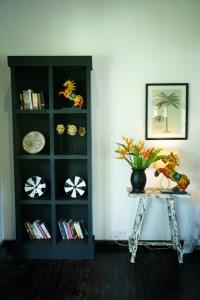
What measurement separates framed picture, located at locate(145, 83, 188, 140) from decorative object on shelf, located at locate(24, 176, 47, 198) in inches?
51.2

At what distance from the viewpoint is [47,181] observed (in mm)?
2838

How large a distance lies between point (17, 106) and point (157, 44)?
1.67m

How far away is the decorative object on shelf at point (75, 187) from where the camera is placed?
104 inches

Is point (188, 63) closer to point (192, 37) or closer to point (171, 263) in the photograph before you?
point (192, 37)

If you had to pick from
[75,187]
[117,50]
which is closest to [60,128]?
[75,187]

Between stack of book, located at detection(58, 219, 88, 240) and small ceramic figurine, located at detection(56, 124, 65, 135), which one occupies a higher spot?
small ceramic figurine, located at detection(56, 124, 65, 135)

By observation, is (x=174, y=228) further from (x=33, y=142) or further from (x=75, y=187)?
(x=33, y=142)

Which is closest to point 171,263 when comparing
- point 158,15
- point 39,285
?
point 39,285

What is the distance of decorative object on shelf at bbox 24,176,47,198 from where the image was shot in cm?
264

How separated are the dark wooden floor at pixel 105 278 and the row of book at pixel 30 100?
1621mm

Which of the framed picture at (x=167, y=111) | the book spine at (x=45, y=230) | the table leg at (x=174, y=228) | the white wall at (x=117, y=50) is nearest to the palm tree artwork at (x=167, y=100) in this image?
the framed picture at (x=167, y=111)

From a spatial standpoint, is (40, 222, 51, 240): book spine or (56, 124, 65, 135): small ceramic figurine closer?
(56, 124, 65, 135): small ceramic figurine

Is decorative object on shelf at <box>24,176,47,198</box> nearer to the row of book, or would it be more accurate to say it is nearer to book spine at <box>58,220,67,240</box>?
book spine at <box>58,220,67,240</box>

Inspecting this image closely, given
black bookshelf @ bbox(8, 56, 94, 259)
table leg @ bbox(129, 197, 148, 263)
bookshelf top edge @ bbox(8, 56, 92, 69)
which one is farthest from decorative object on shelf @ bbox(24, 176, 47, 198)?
bookshelf top edge @ bbox(8, 56, 92, 69)
